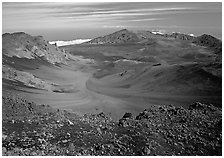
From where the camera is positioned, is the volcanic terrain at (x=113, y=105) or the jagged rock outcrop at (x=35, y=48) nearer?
the volcanic terrain at (x=113, y=105)

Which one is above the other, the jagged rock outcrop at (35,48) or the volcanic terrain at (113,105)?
the jagged rock outcrop at (35,48)

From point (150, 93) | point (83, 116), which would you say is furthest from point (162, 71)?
point (83, 116)

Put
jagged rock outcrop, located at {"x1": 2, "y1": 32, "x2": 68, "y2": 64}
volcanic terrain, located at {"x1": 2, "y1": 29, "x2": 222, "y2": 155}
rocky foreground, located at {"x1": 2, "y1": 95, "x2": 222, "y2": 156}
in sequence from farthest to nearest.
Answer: jagged rock outcrop, located at {"x1": 2, "y1": 32, "x2": 68, "y2": 64}, volcanic terrain, located at {"x1": 2, "y1": 29, "x2": 222, "y2": 155}, rocky foreground, located at {"x1": 2, "y1": 95, "x2": 222, "y2": 156}

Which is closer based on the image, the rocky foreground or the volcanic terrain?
the rocky foreground

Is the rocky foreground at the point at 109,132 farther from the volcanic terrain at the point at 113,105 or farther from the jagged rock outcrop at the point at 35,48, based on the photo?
the jagged rock outcrop at the point at 35,48

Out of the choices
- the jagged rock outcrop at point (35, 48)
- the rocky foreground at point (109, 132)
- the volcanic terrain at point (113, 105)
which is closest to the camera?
the rocky foreground at point (109, 132)

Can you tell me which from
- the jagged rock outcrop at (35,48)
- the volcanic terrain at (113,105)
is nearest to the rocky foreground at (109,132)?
the volcanic terrain at (113,105)

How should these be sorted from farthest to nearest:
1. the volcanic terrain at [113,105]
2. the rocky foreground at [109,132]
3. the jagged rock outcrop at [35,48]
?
1. the jagged rock outcrop at [35,48]
2. the volcanic terrain at [113,105]
3. the rocky foreground at [109,132]

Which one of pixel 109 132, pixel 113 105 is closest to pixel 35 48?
pixel 113 105

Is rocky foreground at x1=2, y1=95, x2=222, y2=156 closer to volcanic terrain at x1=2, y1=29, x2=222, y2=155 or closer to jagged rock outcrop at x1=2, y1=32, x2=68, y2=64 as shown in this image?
volcanic terrain at x1=2, y1=29, x2=222, y2=155

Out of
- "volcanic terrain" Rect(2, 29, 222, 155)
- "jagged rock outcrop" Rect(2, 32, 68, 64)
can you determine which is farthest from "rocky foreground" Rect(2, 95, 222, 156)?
Result: "jagged rock outcrop" Rect(2, 32, 68, 64)

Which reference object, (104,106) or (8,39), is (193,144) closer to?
(104,106)
